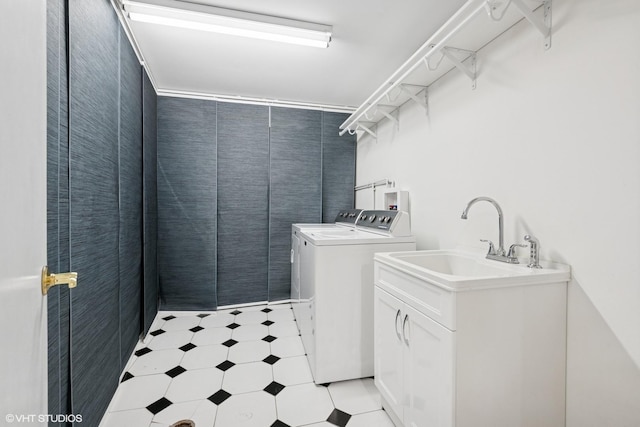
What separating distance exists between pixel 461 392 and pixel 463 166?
4.29 feet

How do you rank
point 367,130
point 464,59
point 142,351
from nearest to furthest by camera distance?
point 464,59
point 142,351
point 367,130

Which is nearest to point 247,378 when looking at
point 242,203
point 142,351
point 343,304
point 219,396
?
point 219,396

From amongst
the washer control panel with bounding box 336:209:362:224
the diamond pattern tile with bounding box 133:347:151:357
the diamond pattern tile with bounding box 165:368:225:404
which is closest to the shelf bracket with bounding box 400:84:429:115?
the washer control panel with bounding box 336:209:362:224

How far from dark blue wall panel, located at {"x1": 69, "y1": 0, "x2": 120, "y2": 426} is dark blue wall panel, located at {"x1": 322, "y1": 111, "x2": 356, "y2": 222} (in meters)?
2.26

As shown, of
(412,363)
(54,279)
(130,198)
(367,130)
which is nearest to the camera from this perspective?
(54,279)

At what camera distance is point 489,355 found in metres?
1.10

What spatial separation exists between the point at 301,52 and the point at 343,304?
201 cm

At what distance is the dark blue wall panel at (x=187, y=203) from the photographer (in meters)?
3.09

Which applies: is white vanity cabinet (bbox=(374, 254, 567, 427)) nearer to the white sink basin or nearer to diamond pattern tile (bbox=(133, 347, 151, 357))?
the white sink basin

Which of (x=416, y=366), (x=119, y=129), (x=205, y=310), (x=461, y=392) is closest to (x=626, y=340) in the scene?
(x=461, y=392)

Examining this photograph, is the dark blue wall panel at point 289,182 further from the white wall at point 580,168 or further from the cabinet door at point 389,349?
the white wall at point 580,168

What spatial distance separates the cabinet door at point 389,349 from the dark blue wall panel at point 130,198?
1.76m

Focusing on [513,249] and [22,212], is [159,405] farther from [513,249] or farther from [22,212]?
[513,249]

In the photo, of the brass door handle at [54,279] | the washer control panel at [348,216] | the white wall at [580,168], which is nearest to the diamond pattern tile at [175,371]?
the brass door handle at [54,279]
